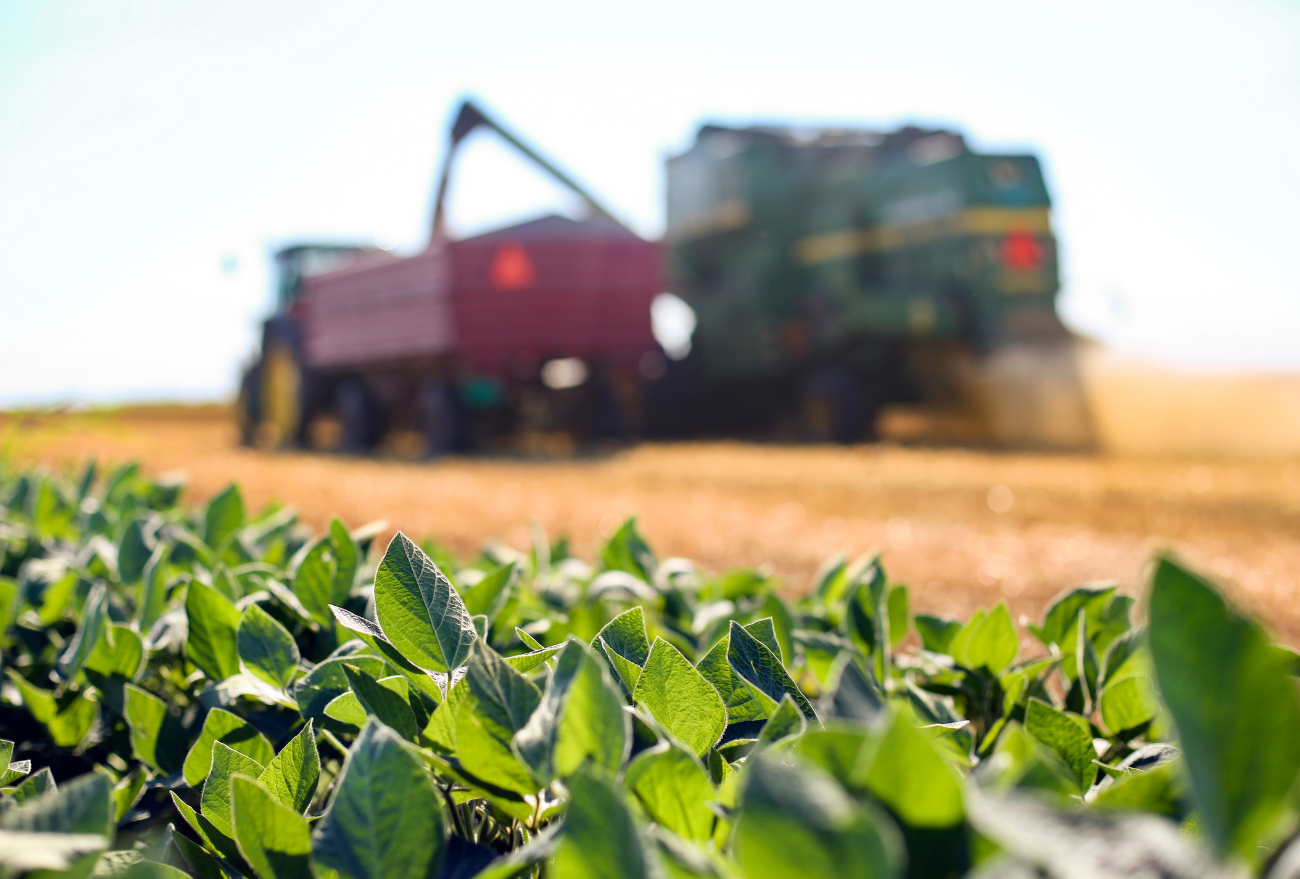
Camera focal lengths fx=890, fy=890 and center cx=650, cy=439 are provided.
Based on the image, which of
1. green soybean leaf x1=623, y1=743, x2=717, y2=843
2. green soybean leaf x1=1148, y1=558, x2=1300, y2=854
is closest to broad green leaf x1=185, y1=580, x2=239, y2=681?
green soybean leaf x1=623, y1=743, x2=717, y2=843

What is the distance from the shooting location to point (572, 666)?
18.2 inches

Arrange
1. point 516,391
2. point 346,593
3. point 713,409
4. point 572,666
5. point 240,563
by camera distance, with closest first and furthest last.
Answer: point 572,666, point 346,593, point 240,563, point 516,391, point 713,409

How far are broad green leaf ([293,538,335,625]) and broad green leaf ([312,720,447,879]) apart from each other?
0.43m

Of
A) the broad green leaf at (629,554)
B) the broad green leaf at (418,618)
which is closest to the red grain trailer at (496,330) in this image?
the broad green leaf at (629,554)

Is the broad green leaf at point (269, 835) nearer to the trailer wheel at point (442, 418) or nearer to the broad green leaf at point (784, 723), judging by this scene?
Answer: the broad green leaf at point (784, 723)

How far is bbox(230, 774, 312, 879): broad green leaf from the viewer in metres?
0.45

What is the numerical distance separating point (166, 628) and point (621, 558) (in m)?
0.57

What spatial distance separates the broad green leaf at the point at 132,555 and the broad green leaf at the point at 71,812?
0.81m

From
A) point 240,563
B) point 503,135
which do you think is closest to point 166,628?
point 240,563

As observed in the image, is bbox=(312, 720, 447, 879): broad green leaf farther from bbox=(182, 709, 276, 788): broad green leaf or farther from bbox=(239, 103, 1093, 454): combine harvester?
bbox=(239, 103, 1093, 454): combine harvester

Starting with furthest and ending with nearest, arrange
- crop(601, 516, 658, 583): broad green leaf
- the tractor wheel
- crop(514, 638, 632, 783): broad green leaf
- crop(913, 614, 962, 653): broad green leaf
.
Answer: the tractor wheel < crop(601, 516, 658, 583): broad green leaf < crop(913, 614, 962, 653): broad green leaf < crop(514, 638, 632, 783): broad green leaf

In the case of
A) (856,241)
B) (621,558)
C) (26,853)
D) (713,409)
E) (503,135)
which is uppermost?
(503,135)

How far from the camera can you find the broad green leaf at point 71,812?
401 mm

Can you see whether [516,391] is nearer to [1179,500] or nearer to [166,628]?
[1179,500]
